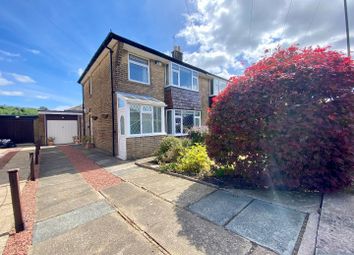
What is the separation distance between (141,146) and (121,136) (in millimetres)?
1183

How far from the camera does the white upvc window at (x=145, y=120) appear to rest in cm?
879

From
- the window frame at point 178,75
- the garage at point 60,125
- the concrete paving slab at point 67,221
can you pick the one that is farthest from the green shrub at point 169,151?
the garage at point 60,125

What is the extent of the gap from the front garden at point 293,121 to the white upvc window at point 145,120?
214 inches

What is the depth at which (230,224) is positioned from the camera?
283 centimetres

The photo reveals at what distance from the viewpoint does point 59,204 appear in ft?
12.9

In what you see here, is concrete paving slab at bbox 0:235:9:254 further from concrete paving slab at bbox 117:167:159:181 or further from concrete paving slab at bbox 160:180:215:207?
concrete paving slab at bbox 117:167:159:181

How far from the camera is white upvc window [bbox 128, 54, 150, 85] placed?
32.2 feet

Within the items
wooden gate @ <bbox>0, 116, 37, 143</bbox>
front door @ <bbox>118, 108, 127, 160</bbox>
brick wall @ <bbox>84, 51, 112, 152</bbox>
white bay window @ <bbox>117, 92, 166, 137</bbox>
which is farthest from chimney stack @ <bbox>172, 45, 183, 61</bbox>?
wooden gate @ <bbox>0, 116, 37, 143</bbox>

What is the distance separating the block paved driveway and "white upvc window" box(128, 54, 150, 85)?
23.0 feet

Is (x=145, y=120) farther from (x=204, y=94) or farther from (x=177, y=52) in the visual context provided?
(x=204, y=94)

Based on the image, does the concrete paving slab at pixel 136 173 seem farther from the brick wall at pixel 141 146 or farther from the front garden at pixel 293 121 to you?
the front garden at pixel 293 121

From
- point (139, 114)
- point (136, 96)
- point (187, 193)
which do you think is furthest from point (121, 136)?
point (187, 193)

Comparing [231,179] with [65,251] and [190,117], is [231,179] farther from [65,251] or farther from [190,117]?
[190,117]

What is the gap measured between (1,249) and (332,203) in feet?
18.3
